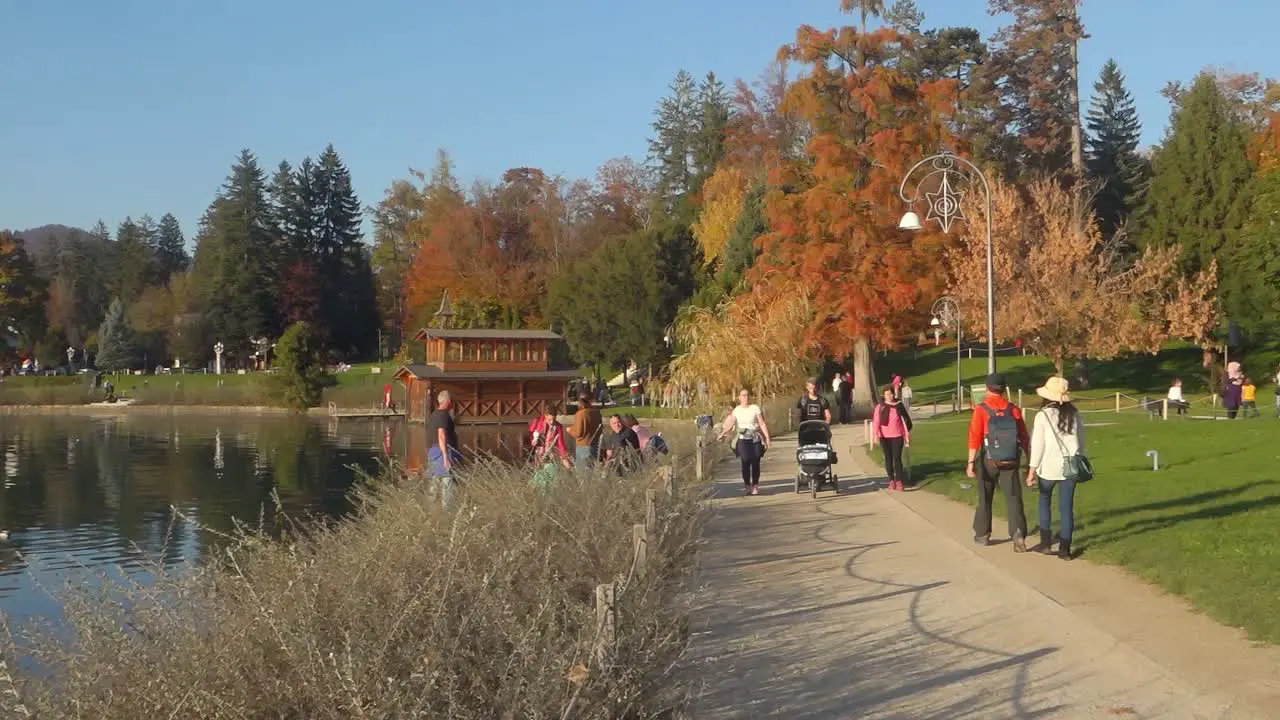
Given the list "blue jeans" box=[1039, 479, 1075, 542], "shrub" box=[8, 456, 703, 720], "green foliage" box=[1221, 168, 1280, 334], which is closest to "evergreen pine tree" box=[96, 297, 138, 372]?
"green foliage" box=[1221, 168, 1280, 334]

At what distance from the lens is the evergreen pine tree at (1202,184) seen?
5475 centimetres

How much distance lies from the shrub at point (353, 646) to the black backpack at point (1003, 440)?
5408mm

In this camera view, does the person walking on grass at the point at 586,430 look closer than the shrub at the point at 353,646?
No

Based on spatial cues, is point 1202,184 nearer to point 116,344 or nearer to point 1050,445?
point 1050,445

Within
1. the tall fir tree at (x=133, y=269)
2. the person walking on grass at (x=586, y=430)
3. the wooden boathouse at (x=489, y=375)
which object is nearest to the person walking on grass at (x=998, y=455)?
the person walking on grass at (x=586, y=430)

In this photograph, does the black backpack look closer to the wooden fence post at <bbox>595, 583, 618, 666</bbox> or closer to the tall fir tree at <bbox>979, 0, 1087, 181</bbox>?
the wooden fence post at <bbox>595, 583, 618, 666</bbox>

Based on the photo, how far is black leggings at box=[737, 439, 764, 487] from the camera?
18375 mm

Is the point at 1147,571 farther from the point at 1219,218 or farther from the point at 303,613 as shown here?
the point at 1219,218

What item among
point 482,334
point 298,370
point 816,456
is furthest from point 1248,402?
point 298,370

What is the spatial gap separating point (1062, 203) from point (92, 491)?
38.5 metres

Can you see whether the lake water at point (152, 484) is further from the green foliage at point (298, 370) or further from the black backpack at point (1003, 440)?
the green foliage at point (298, 370)

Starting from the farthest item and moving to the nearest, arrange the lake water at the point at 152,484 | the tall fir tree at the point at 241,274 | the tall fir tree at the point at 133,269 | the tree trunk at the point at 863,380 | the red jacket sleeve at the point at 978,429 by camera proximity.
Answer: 1. the tall fir tree at the point at 133,269
2. the tall fir tree at the point at 241,274
3. the tree trunk at the point at 863,380
4. the lake water at the point at 152,484
5. the red jacket sleeve at the point at 978,429

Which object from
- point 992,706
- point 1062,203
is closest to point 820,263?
point 1062,203

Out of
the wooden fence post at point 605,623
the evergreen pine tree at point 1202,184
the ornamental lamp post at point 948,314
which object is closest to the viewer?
the wooden fence post at point 605,623
